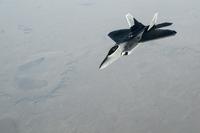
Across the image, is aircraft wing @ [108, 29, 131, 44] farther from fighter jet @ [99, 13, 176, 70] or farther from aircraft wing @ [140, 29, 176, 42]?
aircraft wing @ [140, 29, 176, 42]

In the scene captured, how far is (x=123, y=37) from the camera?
2184cm

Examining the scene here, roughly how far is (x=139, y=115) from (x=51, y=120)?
4963 cm

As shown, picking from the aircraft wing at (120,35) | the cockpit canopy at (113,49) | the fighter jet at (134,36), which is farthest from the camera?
A: the aircraft wing at (120,35)

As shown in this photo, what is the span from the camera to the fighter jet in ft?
65.8

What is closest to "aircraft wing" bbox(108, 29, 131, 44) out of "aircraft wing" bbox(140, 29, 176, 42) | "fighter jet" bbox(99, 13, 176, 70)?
"fighter jet" bbox(99, 13, 176, 70)

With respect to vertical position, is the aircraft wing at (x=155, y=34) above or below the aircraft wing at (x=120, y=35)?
above

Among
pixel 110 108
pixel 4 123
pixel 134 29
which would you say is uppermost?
pixel 134 29

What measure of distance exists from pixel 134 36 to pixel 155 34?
1.45 m

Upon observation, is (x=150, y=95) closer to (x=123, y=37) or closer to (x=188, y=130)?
(x=188, y=130)

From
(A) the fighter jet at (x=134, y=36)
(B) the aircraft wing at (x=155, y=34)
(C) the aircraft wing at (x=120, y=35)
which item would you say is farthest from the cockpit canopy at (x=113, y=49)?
(B) the aircraft wing at (x=155, y=34)

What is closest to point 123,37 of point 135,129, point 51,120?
point 135,129

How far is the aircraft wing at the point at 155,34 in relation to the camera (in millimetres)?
21317

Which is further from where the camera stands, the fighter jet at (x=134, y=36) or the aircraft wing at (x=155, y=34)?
the aircraft wing at (x=155, y=34)

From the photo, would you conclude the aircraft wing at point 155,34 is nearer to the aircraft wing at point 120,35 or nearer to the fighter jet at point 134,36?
the fighter jet at point 134,36
